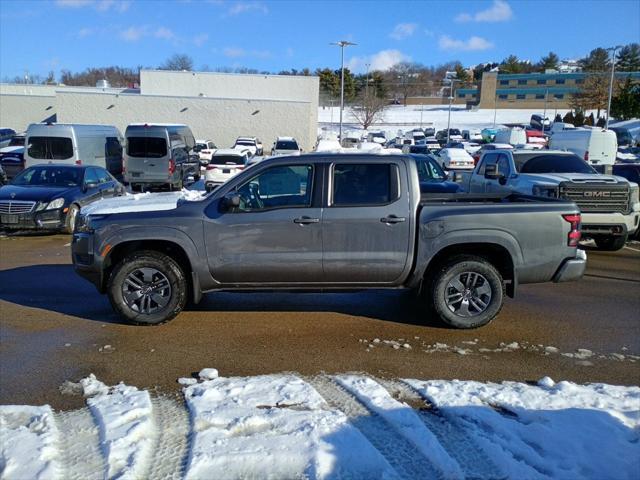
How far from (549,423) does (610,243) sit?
9.01 m

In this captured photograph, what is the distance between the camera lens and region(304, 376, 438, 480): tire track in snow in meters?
3.44

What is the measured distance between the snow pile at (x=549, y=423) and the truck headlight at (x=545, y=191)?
675cm

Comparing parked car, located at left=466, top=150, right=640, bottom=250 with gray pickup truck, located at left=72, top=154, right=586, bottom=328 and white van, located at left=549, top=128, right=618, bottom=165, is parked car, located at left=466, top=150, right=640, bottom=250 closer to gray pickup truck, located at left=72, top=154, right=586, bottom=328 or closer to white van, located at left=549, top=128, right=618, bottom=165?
gray pickup truck, located at left=72, top=154, right=586, bottom=328

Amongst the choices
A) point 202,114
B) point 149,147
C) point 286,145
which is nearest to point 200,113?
point 202,114

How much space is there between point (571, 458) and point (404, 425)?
1042 millimetres

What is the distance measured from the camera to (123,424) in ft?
13.0

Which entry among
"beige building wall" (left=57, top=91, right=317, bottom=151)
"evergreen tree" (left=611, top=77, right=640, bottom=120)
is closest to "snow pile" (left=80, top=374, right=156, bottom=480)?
"beige building wall" (left=57, top=91, right=317, bottom=151)

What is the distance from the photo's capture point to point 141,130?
20.8m

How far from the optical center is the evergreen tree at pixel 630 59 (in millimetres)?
106938

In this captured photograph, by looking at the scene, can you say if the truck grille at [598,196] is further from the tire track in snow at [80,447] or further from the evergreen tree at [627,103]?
the evergreen tree at [627,103]

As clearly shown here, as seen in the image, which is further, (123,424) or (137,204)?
(137,204)

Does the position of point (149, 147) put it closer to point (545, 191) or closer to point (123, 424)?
point (545, 191)

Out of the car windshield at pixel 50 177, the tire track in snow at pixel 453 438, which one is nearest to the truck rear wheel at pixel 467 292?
the tire track in snow at pixel 453 438

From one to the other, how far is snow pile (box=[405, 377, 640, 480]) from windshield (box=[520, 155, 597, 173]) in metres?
8.44
